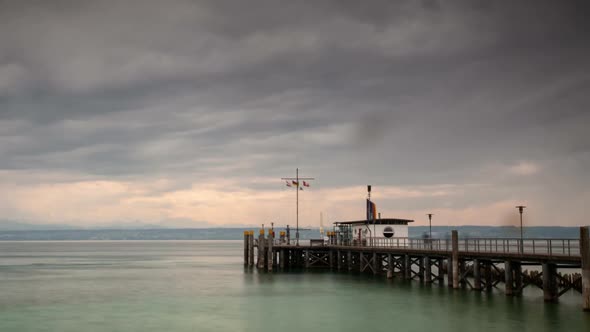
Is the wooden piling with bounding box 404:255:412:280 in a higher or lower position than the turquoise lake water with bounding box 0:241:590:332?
higher

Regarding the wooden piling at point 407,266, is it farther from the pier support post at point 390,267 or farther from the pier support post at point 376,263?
the pier support post at point 376,263

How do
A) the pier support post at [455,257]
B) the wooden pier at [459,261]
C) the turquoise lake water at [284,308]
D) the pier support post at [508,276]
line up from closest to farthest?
the turquoise lake water at [284,308]
the wooden pier at [459,261]
the pier support post at [508,276]
the pier support post at [455,257]

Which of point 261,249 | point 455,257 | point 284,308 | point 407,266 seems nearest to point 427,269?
point 407,266

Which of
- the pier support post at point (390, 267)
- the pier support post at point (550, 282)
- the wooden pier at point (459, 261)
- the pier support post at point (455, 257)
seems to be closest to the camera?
the pier support post at point (550, 282)

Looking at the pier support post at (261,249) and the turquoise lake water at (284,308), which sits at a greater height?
the pier support post at (261,249)

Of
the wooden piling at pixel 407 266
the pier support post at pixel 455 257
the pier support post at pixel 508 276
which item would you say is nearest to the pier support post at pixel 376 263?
the wooden piling at pixel 407 266

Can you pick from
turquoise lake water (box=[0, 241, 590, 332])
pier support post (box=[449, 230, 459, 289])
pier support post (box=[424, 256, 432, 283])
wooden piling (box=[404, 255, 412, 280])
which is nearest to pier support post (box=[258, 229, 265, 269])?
turquoise lake water (box=[0, 241, 590, 332])

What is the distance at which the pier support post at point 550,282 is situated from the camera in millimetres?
34625

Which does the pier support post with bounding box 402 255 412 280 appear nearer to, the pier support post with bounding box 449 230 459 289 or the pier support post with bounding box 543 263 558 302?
the pier support post with bounding box 449 230 459 289

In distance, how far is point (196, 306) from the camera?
4191 cm

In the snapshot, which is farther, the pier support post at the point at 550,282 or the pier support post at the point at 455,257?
the pier support post at the point at 455,257

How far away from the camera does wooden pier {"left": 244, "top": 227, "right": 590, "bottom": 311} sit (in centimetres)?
3484

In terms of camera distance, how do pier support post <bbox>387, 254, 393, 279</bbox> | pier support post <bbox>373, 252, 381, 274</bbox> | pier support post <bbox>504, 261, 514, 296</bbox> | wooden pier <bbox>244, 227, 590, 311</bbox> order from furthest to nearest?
pier support post <bbox>373, 252, 381, 274</bbox> < pier support post <bbox>387, 254, 393, 279</bbox> < pier support post <bbox>504, 261, 514, 296</bbox> < wooden pier <bbox>244, 227, 590, 311</bbox>

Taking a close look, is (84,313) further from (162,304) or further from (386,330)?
(386,330)
